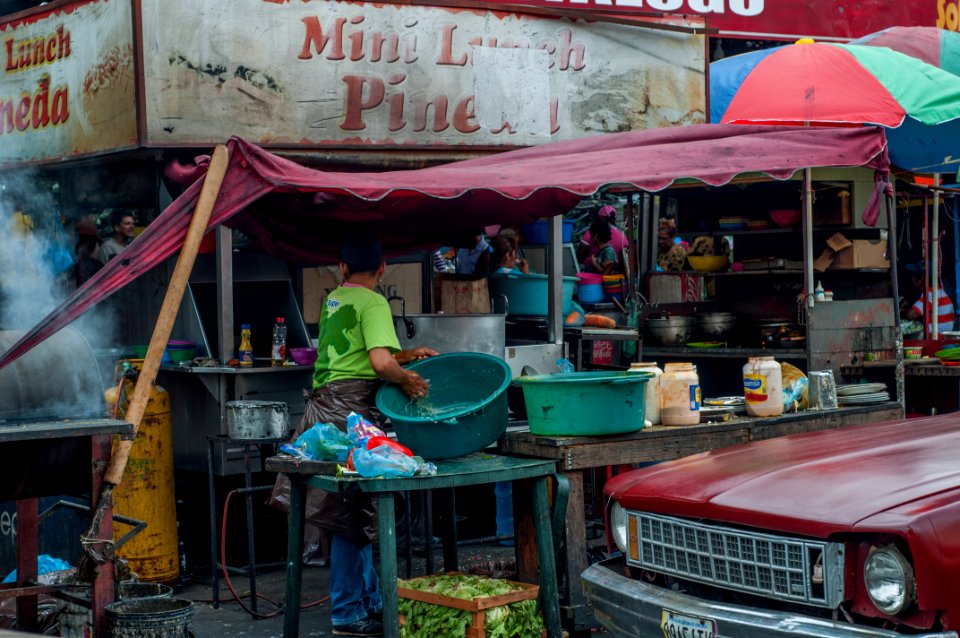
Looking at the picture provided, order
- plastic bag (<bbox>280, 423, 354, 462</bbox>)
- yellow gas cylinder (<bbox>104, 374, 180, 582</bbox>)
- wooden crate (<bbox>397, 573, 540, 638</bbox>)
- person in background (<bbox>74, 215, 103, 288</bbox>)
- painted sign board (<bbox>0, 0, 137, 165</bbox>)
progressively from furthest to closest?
person in background (<bbox>74, 215, 103, 288</bbox>)
painted sign board (<bbox>0, 0, 137, 165</bbox>)
yellow gas cylinder (<bbox>104, 374, 180, 582</bbox>)
plastic bag (<bbox>280, 423, 354, 462</bbox>)
wooden crate (<bbox>397, 573, 540, 638</bbox>)

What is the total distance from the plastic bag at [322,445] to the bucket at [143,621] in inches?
34.1

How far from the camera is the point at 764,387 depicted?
6.56 m

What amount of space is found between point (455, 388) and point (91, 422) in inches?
76.2

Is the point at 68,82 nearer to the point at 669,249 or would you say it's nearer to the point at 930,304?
the point at 669,249

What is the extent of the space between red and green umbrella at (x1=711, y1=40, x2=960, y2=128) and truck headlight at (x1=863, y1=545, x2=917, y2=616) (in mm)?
5553

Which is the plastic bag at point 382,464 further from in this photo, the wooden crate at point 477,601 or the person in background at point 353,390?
the person in background at point 353,390

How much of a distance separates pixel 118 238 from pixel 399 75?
2.50 metres

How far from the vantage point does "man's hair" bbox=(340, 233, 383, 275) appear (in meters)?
6.38

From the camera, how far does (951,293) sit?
1548 centimetres

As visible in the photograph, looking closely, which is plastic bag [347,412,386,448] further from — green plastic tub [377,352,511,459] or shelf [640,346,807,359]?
shelf [640,346,807,359]

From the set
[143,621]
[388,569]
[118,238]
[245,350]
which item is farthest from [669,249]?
[143,621]

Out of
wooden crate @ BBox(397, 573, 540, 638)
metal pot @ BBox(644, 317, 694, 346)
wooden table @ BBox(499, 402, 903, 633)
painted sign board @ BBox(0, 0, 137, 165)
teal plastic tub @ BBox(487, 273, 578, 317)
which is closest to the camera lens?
wooden crate @ BBox(397, 573, 540, 638)

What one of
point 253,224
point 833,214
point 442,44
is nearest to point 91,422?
point 253,224

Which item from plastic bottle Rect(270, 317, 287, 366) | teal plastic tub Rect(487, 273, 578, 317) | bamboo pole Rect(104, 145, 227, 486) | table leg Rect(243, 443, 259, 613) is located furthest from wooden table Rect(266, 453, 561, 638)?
teal plastic tub Rect(487, 273, 578, 317)
